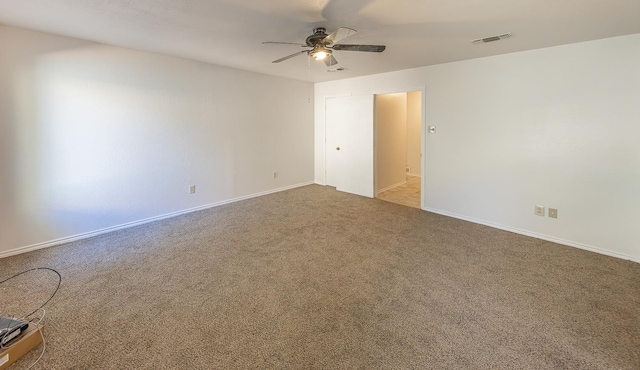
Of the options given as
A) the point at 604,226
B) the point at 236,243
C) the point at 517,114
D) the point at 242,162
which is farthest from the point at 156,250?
the point at 604,226

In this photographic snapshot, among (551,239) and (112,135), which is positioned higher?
(112,135)

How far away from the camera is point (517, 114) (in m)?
3.59

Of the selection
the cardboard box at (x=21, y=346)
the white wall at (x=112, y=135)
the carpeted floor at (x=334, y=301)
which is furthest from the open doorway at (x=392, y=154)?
the cardboard box at (x=21, y=346)

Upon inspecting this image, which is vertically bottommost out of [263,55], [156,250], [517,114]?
[156,250]

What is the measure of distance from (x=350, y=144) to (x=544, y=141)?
3.28m

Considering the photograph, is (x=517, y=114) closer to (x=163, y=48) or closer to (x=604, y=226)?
(x=604, y=226)

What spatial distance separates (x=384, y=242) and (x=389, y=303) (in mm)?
1233

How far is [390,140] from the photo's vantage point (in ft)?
19.6

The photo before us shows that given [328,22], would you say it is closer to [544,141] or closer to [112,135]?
[544,141]

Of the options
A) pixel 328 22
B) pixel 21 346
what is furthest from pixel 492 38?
pixel 21 346

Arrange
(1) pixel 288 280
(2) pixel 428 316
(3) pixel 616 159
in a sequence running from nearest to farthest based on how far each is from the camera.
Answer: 1. (2) pixel 428 316
2. (1) pixel 288 280
3. (3) pixel 616 159

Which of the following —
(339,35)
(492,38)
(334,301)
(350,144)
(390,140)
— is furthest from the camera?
(390,140)

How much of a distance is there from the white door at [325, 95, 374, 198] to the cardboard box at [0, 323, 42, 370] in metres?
4.85

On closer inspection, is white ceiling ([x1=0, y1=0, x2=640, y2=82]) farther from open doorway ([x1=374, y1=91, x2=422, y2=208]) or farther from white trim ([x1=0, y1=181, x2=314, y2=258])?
white trim ([x1=0, y1=181, x2=314, y2=258])
